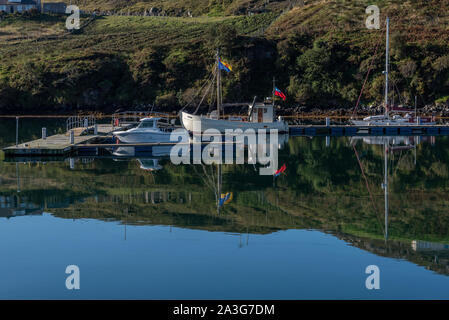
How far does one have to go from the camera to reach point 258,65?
85750 millimetres

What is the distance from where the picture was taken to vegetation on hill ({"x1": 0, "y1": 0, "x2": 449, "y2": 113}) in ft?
259

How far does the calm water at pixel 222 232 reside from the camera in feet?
47.5

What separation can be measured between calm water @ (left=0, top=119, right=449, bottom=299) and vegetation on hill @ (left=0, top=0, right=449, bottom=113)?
46.8 metres

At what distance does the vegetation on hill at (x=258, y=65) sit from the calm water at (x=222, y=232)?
153ft

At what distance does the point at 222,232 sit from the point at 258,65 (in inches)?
2688

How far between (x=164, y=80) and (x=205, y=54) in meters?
7.19
